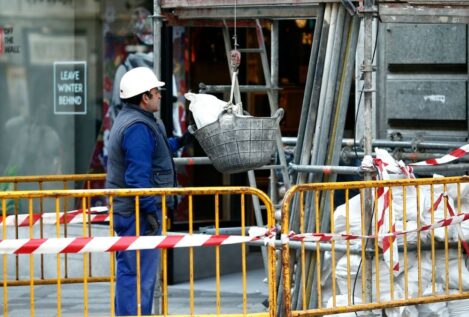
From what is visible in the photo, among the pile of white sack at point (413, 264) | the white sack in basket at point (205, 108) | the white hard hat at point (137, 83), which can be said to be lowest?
the pile of white sack at point (413, 264)

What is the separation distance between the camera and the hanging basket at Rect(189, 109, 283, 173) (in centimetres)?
874

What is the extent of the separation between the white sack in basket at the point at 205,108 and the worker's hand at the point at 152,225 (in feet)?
2.34

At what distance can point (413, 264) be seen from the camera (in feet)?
30.7

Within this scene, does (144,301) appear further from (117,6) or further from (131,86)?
(117,6)

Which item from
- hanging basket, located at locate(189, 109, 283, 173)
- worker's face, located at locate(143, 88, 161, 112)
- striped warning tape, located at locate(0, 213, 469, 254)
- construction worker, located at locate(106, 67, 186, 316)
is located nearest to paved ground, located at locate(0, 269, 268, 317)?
construction worker, located at locate(106, 67, 186, 316)

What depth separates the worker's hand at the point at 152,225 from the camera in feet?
28.6

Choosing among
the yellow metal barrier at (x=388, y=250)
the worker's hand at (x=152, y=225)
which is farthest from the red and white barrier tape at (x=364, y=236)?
the worker's hand at (x=152, y=225)

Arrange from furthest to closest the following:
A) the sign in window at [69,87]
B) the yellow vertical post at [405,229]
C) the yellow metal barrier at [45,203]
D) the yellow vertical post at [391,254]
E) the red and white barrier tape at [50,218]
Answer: the sign in window at [69,87]
the yellow metal barrier at [45,203]
the red and white barrier tape at [50,218]
the yellow vertical post at [405,229]
the yellow vertical post at [391,254]

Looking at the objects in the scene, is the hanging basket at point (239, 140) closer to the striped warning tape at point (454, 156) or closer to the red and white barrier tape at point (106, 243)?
the red and white barrier tape at point (106, 243)

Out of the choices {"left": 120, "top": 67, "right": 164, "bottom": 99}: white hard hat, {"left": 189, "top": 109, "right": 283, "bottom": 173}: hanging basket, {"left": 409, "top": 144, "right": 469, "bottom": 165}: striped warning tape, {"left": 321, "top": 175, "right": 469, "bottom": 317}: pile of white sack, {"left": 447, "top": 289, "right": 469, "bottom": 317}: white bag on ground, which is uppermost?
{"left": 120, "top": 67, "right": 164, "bottom": 99}: white hard hat

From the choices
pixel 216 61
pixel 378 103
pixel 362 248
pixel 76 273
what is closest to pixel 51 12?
pixel 216 61

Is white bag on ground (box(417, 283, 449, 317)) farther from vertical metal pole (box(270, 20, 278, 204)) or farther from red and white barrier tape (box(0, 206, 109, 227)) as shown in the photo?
red and white barrier tape (box(0, 206, 109, 227))

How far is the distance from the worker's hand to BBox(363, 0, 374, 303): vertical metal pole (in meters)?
1.43

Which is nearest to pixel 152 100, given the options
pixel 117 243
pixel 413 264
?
pixel 117 243
